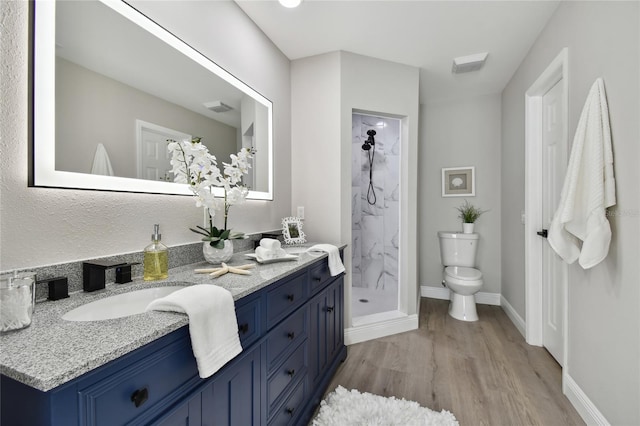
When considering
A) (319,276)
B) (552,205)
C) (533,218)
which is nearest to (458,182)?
(533,218)

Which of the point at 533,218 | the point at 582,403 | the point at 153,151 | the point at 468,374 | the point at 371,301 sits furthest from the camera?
the point at 371,301

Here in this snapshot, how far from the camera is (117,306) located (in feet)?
3.29

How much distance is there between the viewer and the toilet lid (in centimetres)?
285

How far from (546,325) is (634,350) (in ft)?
4.26

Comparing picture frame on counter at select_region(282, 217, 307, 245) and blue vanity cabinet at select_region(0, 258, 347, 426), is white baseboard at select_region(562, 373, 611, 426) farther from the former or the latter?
picture frame on counter at select_region(282, 217, 307, 245)

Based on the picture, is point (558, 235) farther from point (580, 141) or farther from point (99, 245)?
point (99, 245)

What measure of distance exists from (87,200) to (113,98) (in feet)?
1.40

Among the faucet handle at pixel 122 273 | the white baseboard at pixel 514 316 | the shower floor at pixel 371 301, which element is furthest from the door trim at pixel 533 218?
the faucet handle at pixel 122 273

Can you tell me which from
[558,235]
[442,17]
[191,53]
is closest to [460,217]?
[558,235]

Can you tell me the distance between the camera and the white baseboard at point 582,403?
4.78ft

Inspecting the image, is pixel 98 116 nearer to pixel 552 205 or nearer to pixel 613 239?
pixel 613 239

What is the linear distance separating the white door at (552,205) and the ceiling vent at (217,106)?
2309 millimetres

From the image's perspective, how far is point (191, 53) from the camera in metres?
1.52

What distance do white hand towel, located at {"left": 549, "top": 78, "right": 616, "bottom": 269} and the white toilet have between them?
4.39 feet
